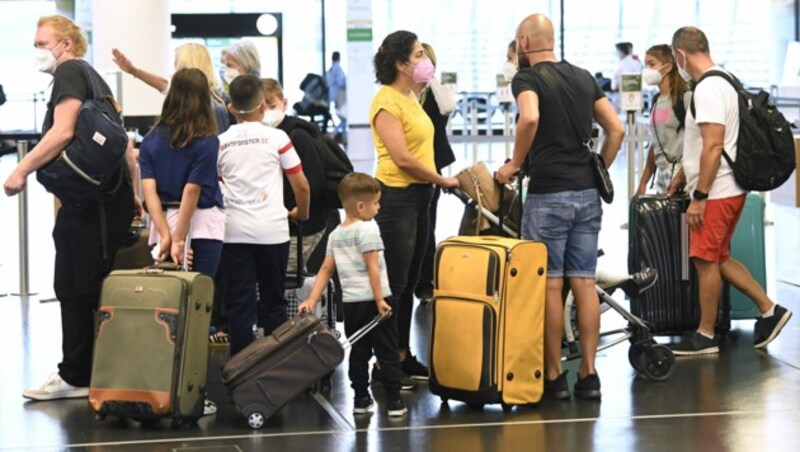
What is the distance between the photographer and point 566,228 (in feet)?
18.0

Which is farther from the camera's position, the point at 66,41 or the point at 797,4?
the point at 797,4

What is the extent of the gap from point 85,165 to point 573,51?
20.3m

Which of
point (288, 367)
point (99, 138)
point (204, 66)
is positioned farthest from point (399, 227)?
point (204, 66)

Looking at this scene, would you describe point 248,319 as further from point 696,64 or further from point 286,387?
point 696,64

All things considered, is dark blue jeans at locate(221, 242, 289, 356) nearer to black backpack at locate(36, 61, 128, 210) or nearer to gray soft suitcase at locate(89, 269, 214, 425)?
gray soft suitcase at locate(89, 269, 214, 425)

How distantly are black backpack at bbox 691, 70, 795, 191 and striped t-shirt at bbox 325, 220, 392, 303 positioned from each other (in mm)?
1906

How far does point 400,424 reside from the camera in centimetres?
516

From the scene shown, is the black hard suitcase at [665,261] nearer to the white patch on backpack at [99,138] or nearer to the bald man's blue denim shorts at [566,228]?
the bald man's blue denim shorts at [566,228]

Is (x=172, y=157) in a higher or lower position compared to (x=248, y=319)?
higher

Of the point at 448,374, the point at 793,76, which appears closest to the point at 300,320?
the point at 448,374

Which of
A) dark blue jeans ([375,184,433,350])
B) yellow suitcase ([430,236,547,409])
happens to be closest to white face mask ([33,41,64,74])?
dark blue jeans ([375,184,433,350])

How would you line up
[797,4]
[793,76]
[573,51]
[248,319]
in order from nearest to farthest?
1. [248,319]
2. [793,76]
3. [797,4]
4. [573,51]

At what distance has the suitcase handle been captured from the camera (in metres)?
5.16

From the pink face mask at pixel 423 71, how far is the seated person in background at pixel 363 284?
57 centimetres
